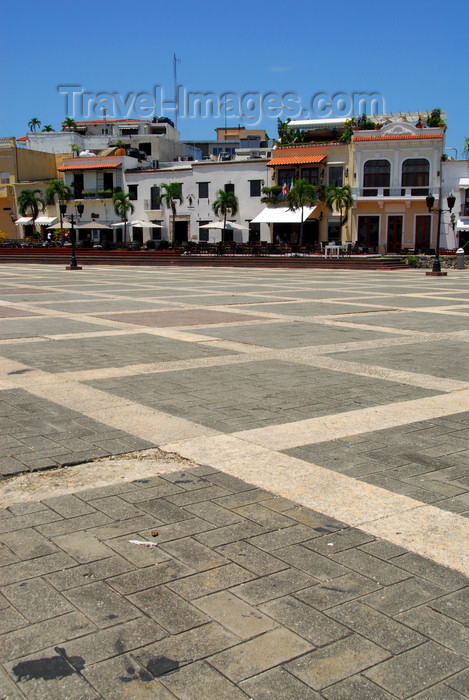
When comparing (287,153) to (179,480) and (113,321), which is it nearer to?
(113,321)

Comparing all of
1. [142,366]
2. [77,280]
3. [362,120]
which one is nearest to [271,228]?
[362,120]

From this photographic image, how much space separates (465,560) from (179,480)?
2.08 meters

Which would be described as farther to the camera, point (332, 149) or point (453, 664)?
point (332, 149)

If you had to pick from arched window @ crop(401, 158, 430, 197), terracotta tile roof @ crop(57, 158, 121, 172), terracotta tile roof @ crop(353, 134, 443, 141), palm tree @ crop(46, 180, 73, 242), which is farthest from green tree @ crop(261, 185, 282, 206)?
palm tree @ crop(46, 180, 73, 242)

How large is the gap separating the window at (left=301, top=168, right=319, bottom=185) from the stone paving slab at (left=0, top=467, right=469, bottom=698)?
49.1 metres

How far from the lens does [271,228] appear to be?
52.7 m

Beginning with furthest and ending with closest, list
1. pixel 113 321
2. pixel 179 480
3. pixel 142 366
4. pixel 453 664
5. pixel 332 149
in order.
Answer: pixel 332 149
pixel 113 321
pixel 142 366
pixel 179 480
pixel 453 664

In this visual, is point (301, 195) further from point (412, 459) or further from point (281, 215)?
point (412, 459)

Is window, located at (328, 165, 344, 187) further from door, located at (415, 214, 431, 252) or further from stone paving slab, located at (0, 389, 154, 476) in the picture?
stone paving slab, located at (0, 389, 154, 476)

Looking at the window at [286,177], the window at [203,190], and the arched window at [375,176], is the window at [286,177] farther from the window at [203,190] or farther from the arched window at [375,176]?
the window at [203,190]

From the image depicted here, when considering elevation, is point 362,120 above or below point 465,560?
above

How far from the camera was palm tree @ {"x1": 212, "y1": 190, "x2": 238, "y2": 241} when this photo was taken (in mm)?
52656

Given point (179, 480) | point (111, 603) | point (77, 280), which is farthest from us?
point (77, 280)

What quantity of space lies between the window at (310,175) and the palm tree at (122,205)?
1465 cm
